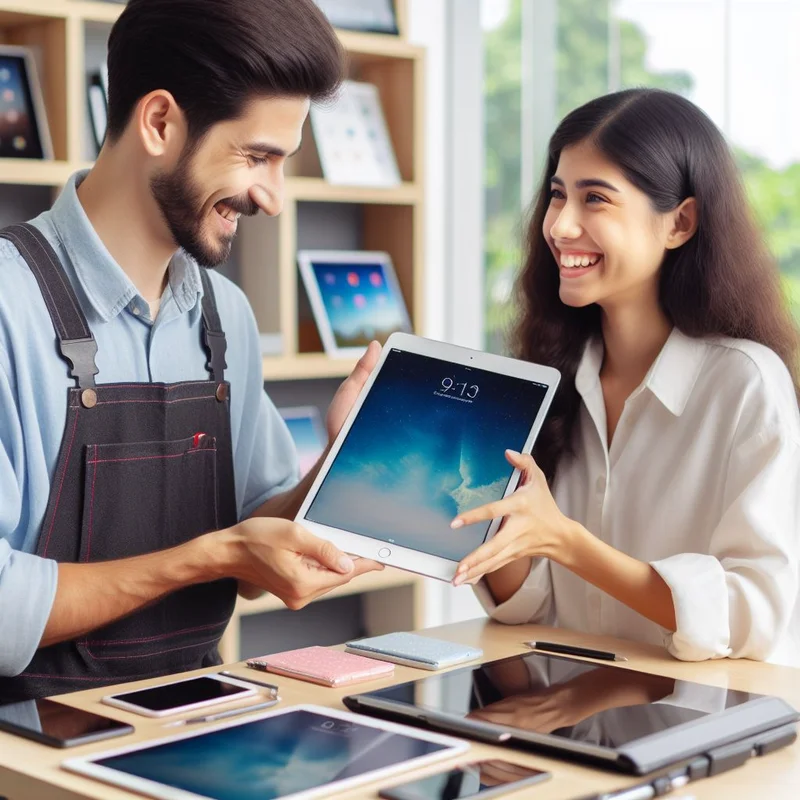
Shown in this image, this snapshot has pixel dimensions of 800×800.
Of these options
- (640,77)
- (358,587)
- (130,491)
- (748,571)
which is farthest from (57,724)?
(640,77)

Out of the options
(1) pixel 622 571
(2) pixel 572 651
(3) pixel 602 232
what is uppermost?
(3) pixel 602 232

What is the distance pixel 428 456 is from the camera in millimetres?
1623

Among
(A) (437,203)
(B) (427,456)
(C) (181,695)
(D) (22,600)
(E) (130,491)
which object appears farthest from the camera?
(A) (437,203)

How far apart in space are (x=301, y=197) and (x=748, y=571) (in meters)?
1.97

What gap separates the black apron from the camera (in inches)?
66.0

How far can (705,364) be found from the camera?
1.84 meters

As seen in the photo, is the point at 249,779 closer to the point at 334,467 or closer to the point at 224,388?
the point at 334,467

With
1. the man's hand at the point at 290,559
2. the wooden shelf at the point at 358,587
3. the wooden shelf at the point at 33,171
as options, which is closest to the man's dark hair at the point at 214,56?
the man's hand at the point at 290,559

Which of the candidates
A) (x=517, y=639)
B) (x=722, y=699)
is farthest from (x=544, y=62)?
(x=722, y=699)

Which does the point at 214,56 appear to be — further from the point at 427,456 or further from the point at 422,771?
the point at 422,771

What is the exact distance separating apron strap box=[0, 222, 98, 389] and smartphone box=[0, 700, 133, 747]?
1.62 ft

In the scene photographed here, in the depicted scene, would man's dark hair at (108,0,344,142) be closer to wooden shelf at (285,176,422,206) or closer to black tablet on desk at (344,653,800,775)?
black tablet on desk at (344,653,800,775)

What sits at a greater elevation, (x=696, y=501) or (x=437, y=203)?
(x=437, y=203)

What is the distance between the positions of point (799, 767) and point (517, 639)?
1.80ft
